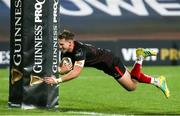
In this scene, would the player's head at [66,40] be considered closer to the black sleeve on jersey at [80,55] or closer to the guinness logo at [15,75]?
the black sleeve on jersey at [80,55]

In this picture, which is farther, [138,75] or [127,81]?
[138,75]

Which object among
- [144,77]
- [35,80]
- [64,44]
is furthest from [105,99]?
[64,44]

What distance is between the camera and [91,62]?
39.6ft

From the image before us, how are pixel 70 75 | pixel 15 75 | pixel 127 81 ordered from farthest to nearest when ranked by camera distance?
pixel 127 81
pixel 15 75
pixel 70 75

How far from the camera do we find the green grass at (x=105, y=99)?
1208 cm

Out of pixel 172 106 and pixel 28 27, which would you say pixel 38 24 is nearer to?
pixel 28 27

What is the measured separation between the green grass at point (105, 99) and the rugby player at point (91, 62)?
538 mm

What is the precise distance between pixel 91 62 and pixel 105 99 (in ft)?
9.18

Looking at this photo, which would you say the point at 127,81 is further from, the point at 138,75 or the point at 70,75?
the point at 70,75

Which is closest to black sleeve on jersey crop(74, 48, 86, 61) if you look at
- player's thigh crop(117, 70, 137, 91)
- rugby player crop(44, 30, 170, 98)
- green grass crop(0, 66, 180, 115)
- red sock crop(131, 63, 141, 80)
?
rugby player crop(44, 30, 170, 98)

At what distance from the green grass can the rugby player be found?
21.2 inches

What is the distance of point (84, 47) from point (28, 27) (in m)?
1.07

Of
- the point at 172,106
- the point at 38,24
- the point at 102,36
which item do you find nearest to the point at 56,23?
the point at 38,24

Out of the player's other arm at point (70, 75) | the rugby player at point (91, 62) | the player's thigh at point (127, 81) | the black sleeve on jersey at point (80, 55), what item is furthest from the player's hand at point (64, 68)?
the player's thigh at point (127, 81)
